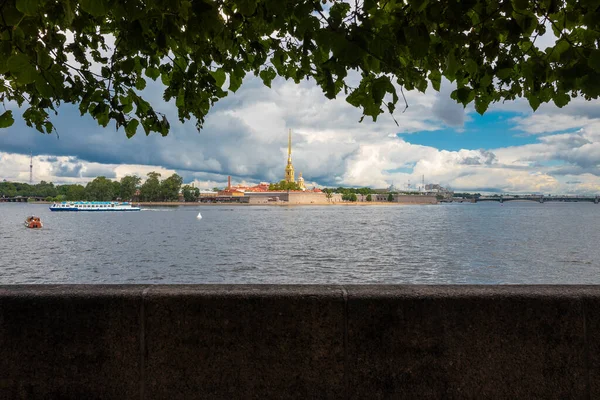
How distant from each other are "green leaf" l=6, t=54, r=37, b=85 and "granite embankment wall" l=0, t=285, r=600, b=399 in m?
1.51

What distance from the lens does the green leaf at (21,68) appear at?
2418mm

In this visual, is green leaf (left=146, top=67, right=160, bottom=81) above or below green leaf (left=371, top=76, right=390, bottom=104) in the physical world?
above

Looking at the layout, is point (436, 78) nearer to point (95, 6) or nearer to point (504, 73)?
point (504, 73)

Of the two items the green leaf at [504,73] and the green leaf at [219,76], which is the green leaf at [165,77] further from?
the green leaf at [504,73]

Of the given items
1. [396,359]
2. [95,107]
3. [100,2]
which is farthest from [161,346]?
[95,107]

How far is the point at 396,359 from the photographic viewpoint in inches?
130

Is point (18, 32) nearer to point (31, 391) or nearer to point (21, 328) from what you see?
point (21, 328)

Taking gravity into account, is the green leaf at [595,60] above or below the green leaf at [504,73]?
below

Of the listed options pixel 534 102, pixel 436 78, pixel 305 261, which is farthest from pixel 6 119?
pixel 305 261

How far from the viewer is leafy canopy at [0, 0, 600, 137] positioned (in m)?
2.74

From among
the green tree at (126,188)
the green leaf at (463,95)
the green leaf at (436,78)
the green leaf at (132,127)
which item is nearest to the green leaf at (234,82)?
the green leaf at (132,127)

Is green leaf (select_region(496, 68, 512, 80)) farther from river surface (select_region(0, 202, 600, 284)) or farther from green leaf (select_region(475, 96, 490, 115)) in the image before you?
river surface (select_region(0, 202, 600, 284))

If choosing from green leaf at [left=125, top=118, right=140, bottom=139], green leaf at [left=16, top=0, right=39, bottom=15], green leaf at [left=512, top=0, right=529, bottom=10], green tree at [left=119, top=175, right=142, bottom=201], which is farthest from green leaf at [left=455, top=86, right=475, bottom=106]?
green tree at [left=119, top=175, right=142, bottom=201]

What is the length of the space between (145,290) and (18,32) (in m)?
1.82
